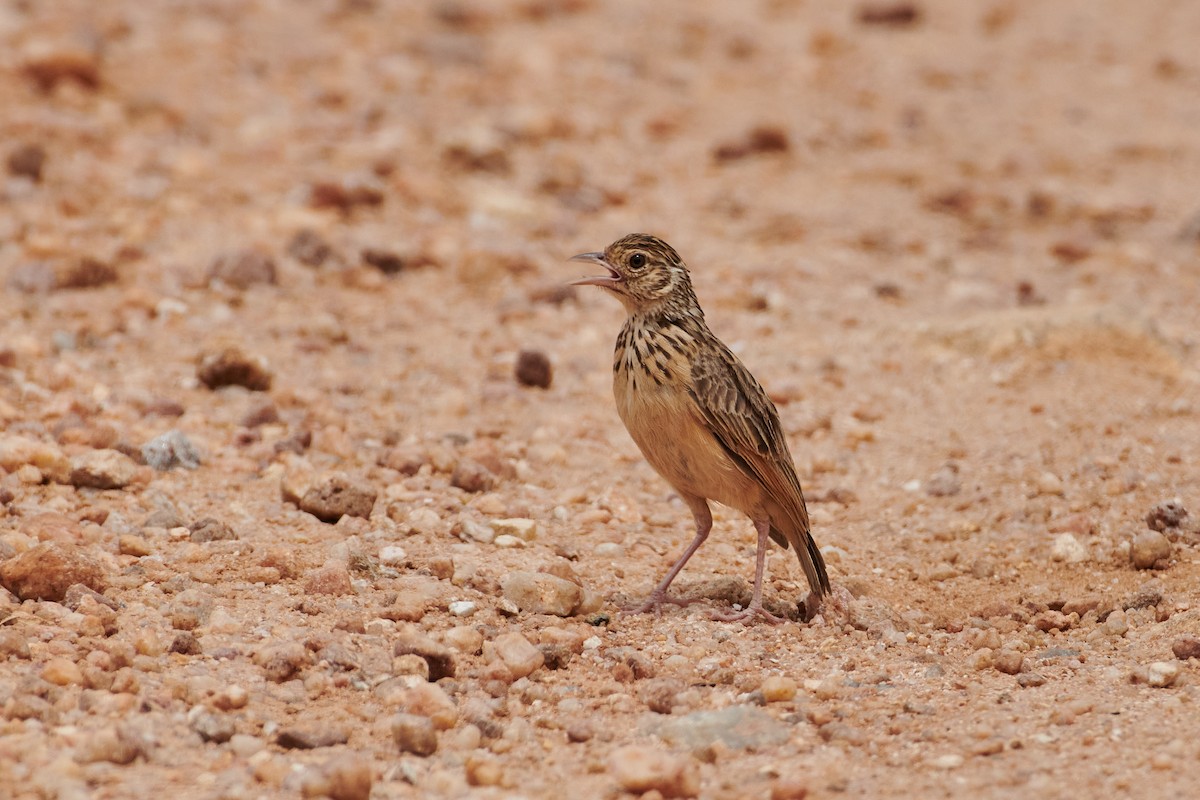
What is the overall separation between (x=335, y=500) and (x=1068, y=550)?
124 inches

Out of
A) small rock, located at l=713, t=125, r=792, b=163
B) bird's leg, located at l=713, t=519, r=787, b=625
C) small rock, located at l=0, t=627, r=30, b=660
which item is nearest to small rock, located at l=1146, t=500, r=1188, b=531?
bird's leg, located at l=713, t=519, r=787, b=625

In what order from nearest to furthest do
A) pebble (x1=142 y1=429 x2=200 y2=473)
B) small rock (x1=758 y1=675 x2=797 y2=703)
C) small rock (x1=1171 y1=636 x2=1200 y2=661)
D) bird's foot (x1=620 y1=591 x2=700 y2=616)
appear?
small rock (x1=758 y1=675 x2=797 y2=703) < small rock (x1=1171 y1=636 x2=1200 y2=661) < bird's foot (x1=620 y1=591 x2=700 y2=616) < pebble (x1=142 y1=429 x2=200 y2=473)

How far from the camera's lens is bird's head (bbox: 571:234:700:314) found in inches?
246

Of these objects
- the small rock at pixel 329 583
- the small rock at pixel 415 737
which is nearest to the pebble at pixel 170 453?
the small rock at pixel 329 583

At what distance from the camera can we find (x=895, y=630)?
5.73 m

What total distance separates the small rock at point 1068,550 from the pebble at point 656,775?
9.10 ft

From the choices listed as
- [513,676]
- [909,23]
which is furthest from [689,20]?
[513,676]

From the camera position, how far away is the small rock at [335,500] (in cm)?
625

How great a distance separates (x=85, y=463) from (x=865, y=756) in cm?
350

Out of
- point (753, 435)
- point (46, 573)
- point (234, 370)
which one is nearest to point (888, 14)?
point (234, 370)

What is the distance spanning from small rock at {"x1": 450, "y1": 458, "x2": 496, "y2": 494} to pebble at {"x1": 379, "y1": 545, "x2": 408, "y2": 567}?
782mm

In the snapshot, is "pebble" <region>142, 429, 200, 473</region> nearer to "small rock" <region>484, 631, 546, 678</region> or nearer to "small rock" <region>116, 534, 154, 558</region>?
"small rock" <region>116, 534, 154, 558</region>

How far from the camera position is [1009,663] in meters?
5.28

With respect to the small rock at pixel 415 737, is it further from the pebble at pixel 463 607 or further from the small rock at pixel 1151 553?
the small rock at pixel 1151 553
